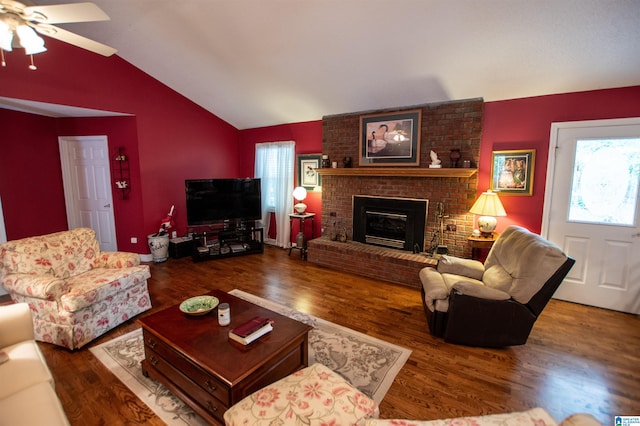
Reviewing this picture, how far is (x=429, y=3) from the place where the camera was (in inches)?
97.7

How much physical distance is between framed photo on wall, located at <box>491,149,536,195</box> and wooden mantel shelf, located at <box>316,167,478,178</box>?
0.27m

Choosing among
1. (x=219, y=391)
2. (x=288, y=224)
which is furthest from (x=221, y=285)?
(x=219, y=391)

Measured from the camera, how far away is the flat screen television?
4785 mm

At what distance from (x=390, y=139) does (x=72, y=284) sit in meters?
4.15

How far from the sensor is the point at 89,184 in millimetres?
4746

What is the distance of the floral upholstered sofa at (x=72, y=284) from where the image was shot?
2.46 m

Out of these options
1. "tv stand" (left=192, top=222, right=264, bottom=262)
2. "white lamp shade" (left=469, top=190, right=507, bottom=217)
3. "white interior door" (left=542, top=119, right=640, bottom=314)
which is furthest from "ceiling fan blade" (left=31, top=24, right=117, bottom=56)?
"white interior door" (left=542, top=119, right=640, bottom=314)

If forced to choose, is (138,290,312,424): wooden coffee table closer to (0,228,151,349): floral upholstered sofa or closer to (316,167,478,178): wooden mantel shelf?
(0,228,151,349): floral upholstered sofa

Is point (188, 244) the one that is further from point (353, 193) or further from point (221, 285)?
point (353, 193)

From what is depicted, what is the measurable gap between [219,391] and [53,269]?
241 centimetres

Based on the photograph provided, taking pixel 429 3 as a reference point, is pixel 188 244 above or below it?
below

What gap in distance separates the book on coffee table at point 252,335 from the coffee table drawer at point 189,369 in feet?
0.80

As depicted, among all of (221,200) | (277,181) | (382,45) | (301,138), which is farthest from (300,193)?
(382,45)

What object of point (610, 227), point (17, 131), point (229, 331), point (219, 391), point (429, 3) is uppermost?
point (429, 3)
